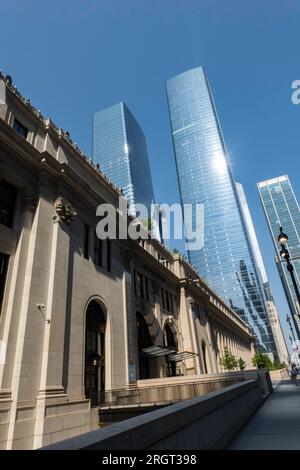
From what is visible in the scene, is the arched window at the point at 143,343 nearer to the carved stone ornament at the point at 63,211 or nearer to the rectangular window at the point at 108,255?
the rectangular window at the point at 108,255

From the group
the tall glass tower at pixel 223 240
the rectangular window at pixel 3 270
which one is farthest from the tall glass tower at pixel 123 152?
the rectangular window at pixel 3 270

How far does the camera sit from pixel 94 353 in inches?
753

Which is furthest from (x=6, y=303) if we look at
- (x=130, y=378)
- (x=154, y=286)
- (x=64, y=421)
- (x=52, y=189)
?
(x=154, y=286)

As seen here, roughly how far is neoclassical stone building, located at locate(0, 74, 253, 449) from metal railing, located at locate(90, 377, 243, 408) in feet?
1.47

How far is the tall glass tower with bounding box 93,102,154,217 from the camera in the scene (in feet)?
494

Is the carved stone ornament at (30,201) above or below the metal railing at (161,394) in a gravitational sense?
above

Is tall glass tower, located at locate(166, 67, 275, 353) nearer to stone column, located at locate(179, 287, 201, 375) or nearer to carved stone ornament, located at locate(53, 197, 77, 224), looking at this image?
stone column, located at locate(179, 287, 201, 375)

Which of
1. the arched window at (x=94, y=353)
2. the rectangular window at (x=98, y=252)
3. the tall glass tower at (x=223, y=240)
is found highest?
the tall glass tower at (x=223, y=240)

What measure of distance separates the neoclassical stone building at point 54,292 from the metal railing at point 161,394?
447 mm

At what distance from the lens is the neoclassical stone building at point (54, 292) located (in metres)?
13.8

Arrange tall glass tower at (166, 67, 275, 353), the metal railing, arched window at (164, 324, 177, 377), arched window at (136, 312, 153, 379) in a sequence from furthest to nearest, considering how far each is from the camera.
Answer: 1. tall glass tower at (166, 67, 275, 353)
2. arched window at (164, 324, 177, 377)
3. arched window at (136, 312, 153, 379)
4. the metal railing

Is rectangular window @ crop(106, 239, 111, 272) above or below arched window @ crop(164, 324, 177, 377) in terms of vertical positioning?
above

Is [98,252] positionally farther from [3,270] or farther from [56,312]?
[3,270]

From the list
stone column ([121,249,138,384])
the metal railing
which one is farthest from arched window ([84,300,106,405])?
stone column ([121,249,138,384])
